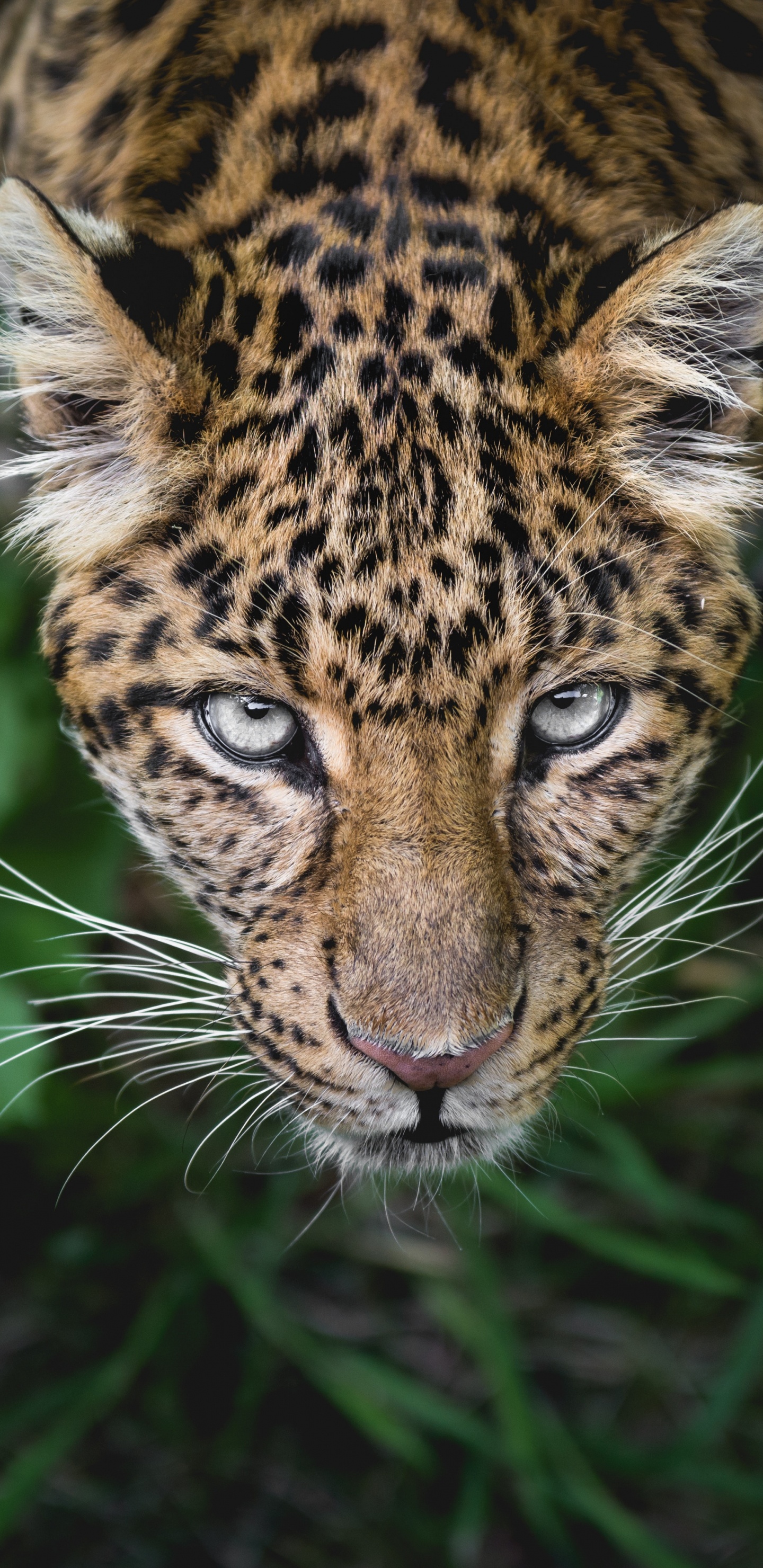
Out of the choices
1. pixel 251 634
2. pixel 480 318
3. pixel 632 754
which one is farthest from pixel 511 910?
pixel 480 318

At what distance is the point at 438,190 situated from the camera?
276cm

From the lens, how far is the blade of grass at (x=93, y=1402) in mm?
4383

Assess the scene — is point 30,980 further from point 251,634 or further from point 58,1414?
point 251,634

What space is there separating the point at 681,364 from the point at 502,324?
37cm

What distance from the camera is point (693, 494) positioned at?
283 cm

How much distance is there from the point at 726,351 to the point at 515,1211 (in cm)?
338

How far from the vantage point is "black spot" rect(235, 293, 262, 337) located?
2660 mm

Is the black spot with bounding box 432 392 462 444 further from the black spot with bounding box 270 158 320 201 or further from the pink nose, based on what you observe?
the pink nose

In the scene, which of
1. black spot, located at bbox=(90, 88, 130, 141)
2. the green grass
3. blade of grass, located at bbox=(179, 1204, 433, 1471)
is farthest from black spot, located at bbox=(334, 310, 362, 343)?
blade of grass, located at bbox=(179, 1204, 433, 1471)

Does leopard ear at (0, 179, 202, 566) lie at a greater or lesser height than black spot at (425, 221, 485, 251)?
lesser

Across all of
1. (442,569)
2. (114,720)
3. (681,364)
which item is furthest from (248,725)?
(681,364)

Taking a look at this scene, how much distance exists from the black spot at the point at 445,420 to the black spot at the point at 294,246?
0.43 metres

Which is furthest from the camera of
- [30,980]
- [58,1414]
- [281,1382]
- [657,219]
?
[281,1382]

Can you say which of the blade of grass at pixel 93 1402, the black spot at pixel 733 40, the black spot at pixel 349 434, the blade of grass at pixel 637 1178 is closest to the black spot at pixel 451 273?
the black spot at pixel 349 434
